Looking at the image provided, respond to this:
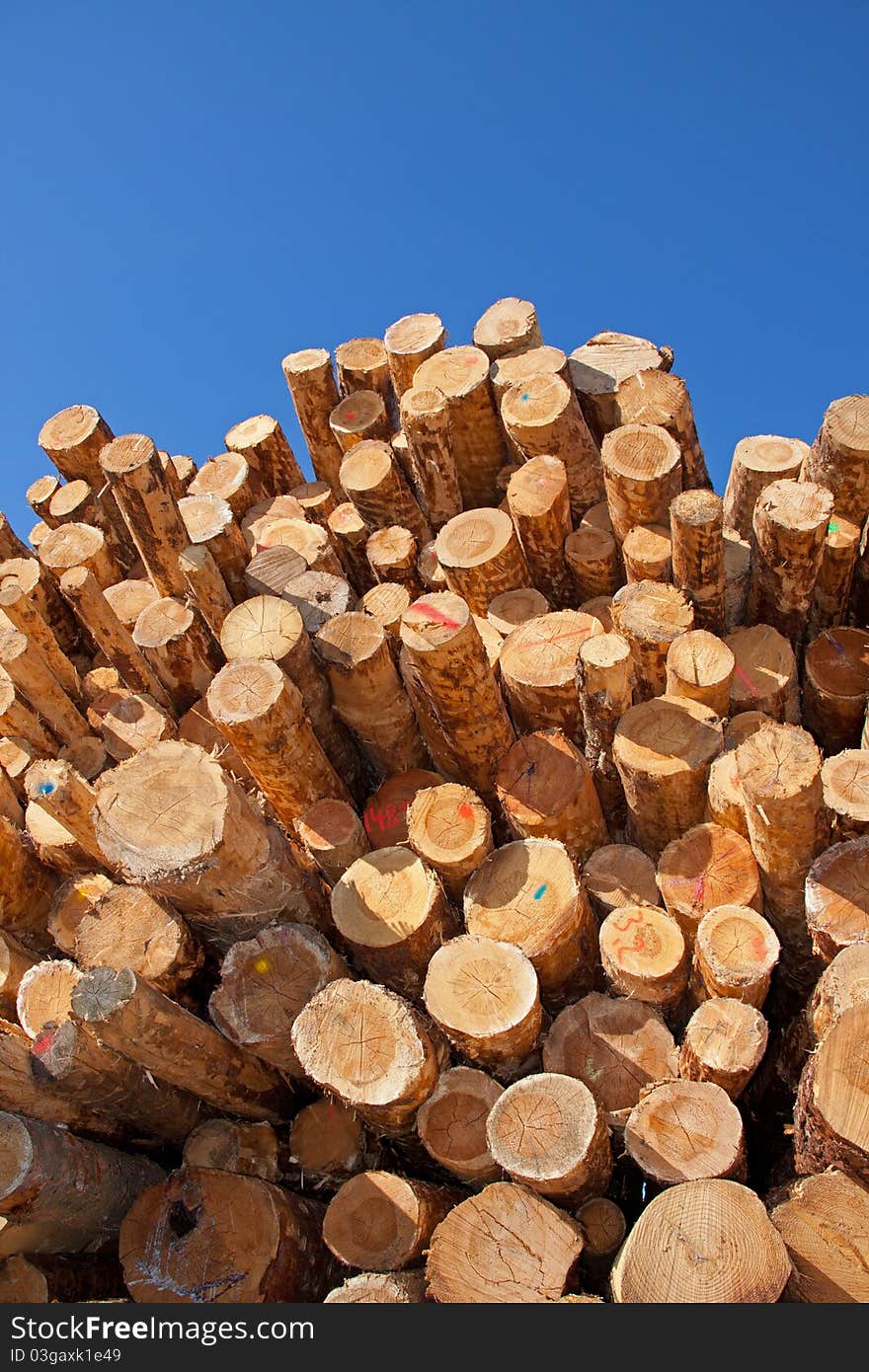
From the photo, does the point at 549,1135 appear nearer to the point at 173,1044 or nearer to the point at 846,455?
the point at 173,1044

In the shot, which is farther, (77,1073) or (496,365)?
(496,365)

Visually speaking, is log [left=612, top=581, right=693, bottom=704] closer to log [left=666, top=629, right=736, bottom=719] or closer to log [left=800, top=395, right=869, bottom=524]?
log [left=666, top=629, right=736, bottom=719]

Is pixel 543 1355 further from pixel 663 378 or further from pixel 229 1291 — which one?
pixel 663 378

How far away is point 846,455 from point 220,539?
3931 millimetres

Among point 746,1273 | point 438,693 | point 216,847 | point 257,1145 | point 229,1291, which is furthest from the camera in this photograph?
point 438,693

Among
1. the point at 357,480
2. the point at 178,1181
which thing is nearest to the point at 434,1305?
the point at 178,1181

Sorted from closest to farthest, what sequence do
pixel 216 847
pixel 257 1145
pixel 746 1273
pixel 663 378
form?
pixel 746 1273 → pixel 216 847 → pixel 257 1145 → pixel 663 378

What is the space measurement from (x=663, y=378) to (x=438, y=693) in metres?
3.03

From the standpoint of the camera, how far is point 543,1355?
322cm

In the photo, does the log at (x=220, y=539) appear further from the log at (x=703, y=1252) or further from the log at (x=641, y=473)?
the log at (x=703, y=1252)

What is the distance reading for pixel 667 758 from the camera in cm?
475

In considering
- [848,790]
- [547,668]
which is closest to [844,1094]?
[848,790]

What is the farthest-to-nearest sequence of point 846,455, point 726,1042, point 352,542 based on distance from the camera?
point 352,542, point 846,455, point 726,1042

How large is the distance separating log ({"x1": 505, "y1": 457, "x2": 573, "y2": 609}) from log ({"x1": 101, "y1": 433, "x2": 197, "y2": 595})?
85.5 inches
